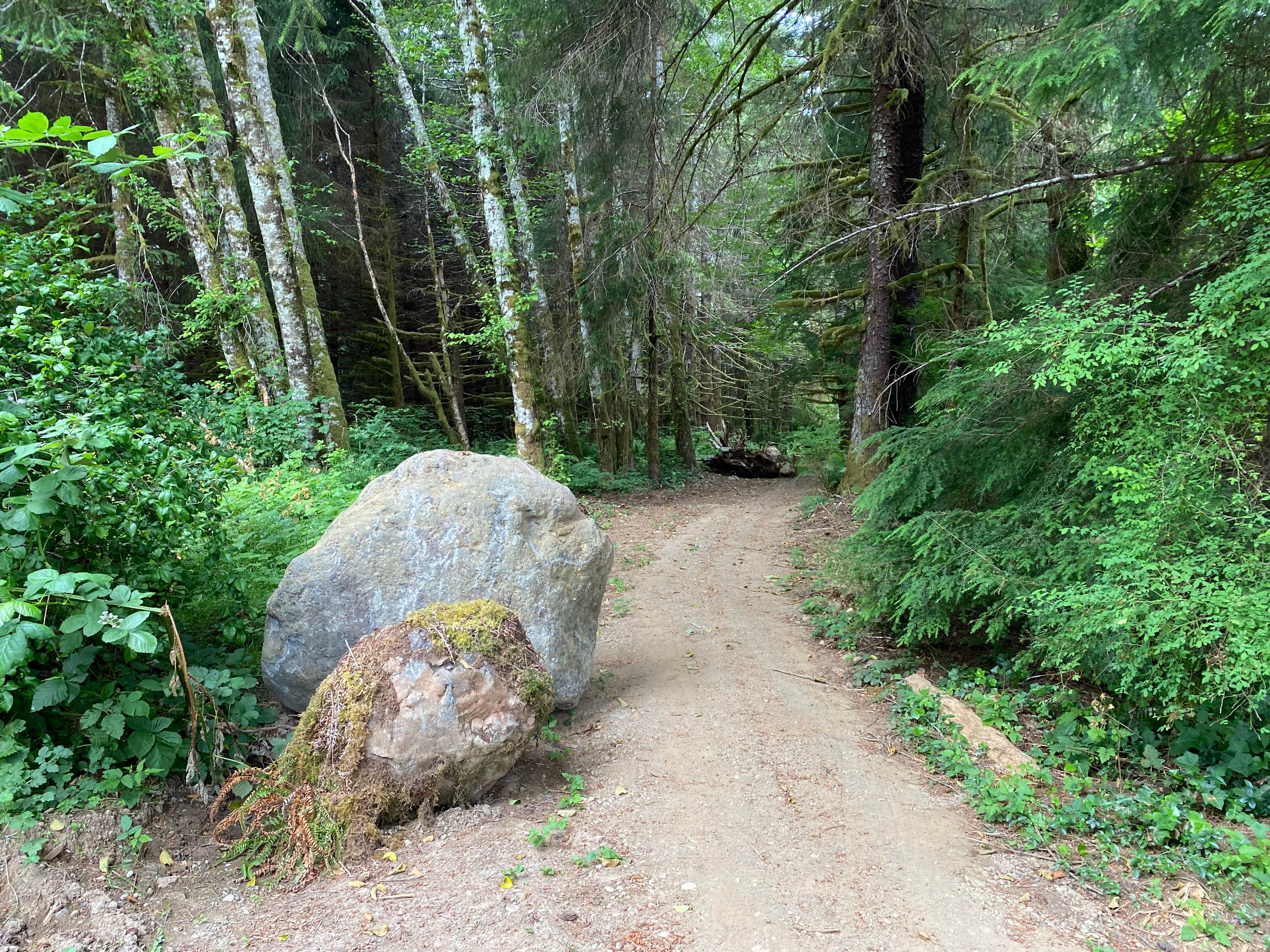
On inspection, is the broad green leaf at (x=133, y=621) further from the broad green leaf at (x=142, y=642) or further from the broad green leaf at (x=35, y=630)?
the broad green leaf at (x=35, y=630)

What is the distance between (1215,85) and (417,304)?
18.5 meters

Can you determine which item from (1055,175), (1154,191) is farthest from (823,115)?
(1154,191)

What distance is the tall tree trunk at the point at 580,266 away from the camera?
13.5m

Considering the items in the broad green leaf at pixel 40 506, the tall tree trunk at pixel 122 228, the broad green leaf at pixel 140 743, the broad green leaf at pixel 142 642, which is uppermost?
the tall tree trunk at pixel 122 228

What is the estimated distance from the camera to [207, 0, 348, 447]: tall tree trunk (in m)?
9.45

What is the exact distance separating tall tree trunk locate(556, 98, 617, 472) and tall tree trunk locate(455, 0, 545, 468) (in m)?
2.08

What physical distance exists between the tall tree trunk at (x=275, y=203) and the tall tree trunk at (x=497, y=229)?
2868 millimetres

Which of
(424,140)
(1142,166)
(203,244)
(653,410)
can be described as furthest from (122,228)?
(1142,166)

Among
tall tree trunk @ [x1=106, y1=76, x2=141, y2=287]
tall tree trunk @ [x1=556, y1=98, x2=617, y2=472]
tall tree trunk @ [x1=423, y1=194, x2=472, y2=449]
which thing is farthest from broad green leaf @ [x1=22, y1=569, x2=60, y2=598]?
tall tree trunk @ [x1=106, y1=76, x2=141, y2=287]

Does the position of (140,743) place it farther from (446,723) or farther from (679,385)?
(679,385)

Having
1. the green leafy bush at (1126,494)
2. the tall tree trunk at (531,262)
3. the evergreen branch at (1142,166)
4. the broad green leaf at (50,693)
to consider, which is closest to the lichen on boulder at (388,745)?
the broad green leaf at (50,693)

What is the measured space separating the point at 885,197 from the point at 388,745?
866 centimetres

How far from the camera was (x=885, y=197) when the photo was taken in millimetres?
8719

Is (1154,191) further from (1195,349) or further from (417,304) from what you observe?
(417,304)
